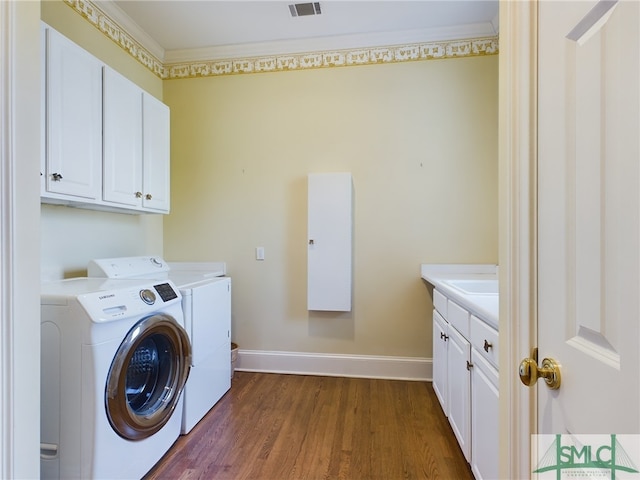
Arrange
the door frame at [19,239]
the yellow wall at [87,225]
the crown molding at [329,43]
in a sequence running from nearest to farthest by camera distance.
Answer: the door frame at [19,239], the yellow wall at [87,225], the crown molding at [329,43]

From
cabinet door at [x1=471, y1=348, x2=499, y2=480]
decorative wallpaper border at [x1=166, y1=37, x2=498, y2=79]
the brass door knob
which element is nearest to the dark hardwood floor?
cabinet door at [x1=471, y1=348, x2=499, y2=480]

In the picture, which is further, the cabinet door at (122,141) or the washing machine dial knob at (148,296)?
the cabinet door at (122,141)

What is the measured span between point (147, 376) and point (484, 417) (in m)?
1.60

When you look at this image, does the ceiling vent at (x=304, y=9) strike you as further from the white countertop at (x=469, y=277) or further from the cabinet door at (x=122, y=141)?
the white countertop at (x=469, y=277)

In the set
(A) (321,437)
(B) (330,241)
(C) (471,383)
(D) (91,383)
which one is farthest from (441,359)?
(D) (91,383)

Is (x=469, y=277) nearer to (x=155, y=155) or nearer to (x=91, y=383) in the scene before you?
(x=91, y=383)

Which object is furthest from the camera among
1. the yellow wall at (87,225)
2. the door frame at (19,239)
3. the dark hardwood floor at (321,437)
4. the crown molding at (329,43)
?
the crown molding at (329,43)

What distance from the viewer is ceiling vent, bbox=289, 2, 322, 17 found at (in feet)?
7.05

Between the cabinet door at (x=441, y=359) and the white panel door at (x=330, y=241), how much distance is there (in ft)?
2.30

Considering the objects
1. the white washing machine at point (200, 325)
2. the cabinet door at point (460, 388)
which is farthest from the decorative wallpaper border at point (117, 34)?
the cabinet door at point (460, 388)

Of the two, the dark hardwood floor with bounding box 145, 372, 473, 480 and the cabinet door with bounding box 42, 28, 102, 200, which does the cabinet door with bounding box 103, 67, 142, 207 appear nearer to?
the cabinet door with bounding box 42, 28, 102, 200

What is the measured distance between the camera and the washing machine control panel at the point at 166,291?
1.61 meters

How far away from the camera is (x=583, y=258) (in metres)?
0.53
